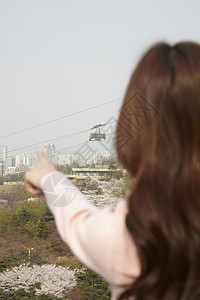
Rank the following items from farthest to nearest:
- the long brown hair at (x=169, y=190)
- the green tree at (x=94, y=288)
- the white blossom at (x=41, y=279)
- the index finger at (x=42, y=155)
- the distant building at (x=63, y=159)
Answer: the distant building at (x=63, y=159) → the white blossom at (x=41, y=279) → the green tree at (x=94, y=288) → the index finger at (x=42, y=155) → the long brown hair at (x=169, y=190)

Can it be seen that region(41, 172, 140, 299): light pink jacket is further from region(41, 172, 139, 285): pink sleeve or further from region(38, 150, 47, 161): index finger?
region(38, 150, 47, 161): index finger

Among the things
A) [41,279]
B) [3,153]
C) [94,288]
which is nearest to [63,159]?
[41,279]

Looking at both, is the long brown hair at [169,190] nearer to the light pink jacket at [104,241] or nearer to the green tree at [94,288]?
the light pink jacket at [104,241]

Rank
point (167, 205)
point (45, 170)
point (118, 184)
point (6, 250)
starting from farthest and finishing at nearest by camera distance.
Result: 1. point (118, 184)
2. point (6, 250)
3. point (45, 170)
4. point (167, 205)

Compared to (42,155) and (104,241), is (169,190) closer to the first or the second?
(104,241)

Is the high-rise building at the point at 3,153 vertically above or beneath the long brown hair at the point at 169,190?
above

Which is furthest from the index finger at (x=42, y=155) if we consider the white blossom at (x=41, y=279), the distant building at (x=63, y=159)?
the distant building at (x=63, y=159)

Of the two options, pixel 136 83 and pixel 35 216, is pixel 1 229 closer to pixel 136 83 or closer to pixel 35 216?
pixel 35 216

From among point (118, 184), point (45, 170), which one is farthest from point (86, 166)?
point (45, 170)
